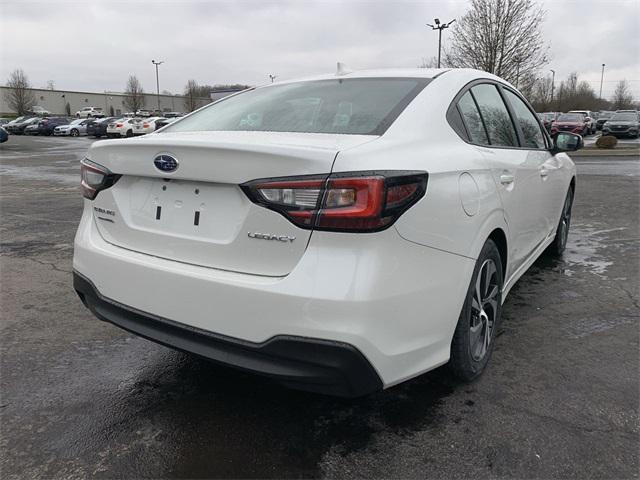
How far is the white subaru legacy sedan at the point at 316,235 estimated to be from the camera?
1.92m

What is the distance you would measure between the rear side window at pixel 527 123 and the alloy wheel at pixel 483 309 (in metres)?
1.24

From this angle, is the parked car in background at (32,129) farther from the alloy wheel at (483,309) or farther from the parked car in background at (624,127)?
the alloy wheel at (483,309)

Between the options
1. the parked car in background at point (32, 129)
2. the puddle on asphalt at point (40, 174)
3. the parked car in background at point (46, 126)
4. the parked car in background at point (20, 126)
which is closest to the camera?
the puddle on asphalt at point (40, 174)

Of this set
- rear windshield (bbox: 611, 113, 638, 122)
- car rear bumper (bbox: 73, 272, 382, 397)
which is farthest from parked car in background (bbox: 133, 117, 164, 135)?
car rear bumper (bbox: 73, 272, 382, 397)

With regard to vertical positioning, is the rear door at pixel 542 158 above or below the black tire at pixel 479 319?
above

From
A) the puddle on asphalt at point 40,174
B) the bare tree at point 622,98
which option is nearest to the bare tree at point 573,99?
the bare tree at point 622,98

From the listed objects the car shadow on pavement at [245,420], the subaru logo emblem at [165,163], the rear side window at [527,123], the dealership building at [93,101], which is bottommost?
the car shadow on pavement at [245,420]

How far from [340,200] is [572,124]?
33.6 m

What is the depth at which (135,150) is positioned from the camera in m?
2.37

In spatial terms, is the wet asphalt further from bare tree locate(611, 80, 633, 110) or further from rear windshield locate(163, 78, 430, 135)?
bare tree locate(611, 80, 633, 110)

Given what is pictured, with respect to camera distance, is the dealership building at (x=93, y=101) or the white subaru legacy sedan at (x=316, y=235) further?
the dealership building at (x=93, y=101)

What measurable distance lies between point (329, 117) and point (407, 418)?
4.86 ft

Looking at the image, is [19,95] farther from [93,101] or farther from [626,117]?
[626,117]

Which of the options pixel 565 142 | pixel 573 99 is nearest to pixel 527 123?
pixel 565 142
